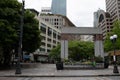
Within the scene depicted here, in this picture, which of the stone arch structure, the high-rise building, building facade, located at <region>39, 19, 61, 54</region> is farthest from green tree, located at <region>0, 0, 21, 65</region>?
the high-rise building

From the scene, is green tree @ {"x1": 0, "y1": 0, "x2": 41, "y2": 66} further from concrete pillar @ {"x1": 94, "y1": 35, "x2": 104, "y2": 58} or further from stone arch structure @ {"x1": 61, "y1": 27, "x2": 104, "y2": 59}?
concrete pillar @ {"x1": 94, "y1": 35, "x2": 104, "y2": 58}

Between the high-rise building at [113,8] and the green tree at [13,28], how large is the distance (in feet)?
327

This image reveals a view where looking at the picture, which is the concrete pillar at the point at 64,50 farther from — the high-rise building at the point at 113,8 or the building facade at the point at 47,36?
the high-rise building at the point at 113,8

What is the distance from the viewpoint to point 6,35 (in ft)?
106

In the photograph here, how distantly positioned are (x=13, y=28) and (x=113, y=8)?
122282 millimetres

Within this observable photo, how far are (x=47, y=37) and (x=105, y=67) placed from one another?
69.0 meters

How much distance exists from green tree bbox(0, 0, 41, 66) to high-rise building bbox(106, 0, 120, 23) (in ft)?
327

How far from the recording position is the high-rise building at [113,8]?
139500 mm

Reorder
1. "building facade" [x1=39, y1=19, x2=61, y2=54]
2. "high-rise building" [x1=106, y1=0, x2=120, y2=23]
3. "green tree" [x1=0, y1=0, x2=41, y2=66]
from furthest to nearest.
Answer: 1. "high-rise building" [x1=106, y1=0, x2=120, y2=23]
2. "building facade" [x1=39, y1=19, x2=61, y2=54]
3. "green tree" [x1=0, y1=0, x2=41, y2=66]

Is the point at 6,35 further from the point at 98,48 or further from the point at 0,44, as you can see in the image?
the point at 98,48

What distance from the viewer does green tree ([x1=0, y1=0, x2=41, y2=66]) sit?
32531 mm

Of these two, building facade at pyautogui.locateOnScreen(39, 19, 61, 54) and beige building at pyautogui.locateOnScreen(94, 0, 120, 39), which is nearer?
building facade at pyautogui.locateOnScreen(39, 19, 61, 54)

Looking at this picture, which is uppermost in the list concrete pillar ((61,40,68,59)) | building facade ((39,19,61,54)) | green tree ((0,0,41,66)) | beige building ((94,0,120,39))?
beige building ((94,0,120,39))

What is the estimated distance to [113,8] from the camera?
148875 millimetres
